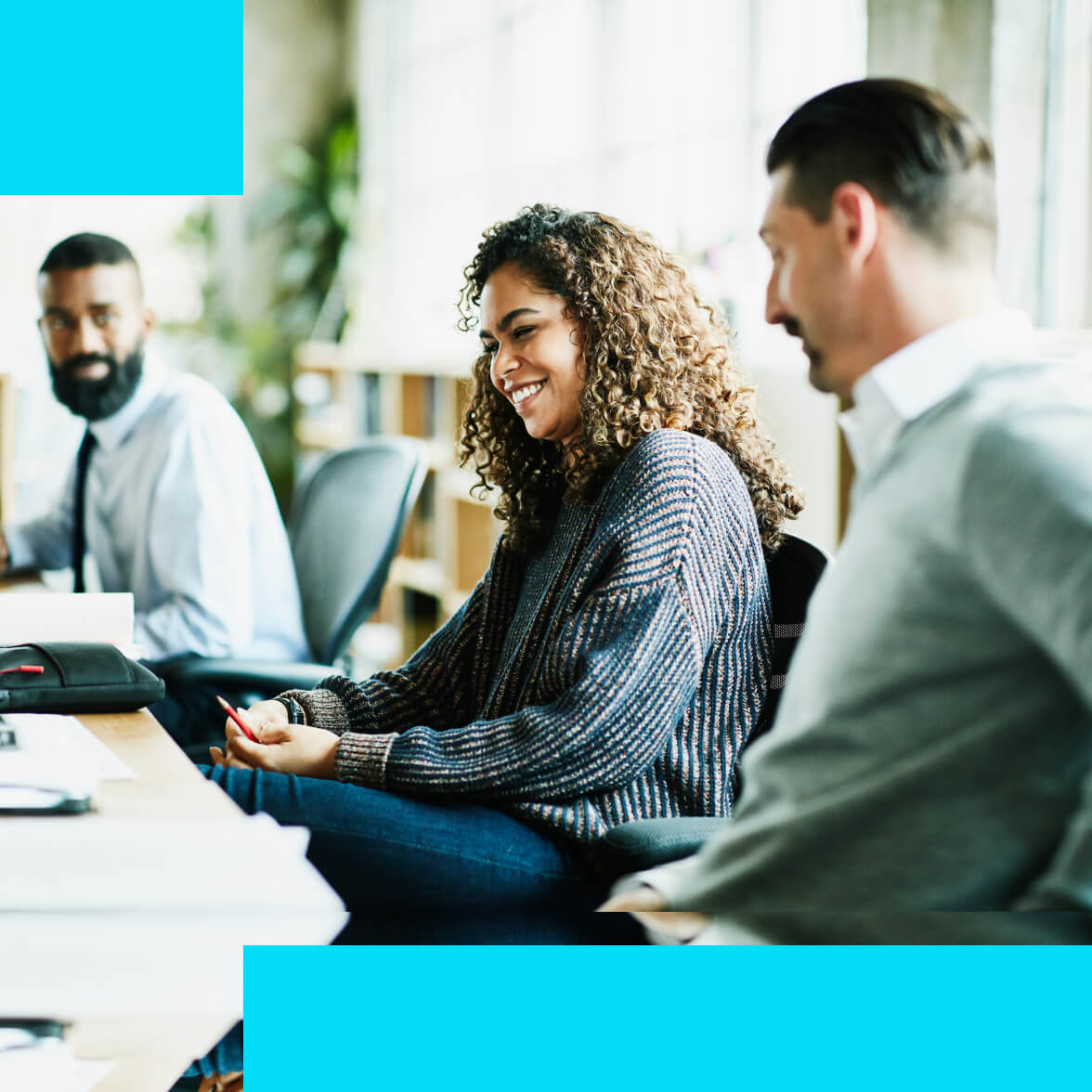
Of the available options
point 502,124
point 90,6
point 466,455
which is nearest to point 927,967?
point 466,455

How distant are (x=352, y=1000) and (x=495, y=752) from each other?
1.09 feet

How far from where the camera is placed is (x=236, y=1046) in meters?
0.93

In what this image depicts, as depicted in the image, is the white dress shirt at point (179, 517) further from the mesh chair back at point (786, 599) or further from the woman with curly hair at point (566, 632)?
the mesh chair back at point (786, 599)

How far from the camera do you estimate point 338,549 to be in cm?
193

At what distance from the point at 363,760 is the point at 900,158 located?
0.71 meters

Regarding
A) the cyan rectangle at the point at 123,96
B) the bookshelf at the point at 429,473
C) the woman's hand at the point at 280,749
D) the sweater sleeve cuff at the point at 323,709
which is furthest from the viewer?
the bookshelf at the point at 429,473

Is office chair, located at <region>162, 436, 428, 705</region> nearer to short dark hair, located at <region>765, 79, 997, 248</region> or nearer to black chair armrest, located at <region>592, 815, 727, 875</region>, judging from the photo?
black chair armrest, located at <region>592, 815, 727, 875</region>

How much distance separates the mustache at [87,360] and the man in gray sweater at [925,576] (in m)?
0.68

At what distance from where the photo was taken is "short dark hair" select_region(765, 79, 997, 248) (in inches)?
31.0

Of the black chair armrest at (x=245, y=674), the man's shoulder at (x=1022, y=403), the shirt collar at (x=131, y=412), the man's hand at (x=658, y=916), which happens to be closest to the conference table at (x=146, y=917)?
the man's hand at (x=658, y=916)

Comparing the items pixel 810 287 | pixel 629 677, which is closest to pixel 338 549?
pixel 629 677

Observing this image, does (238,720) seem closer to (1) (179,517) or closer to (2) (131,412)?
(1) (179,517)

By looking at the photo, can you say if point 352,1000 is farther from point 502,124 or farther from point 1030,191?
point 502,124

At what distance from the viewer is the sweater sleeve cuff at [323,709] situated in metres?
1.34
